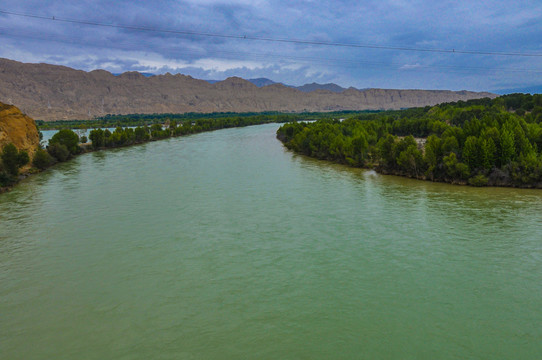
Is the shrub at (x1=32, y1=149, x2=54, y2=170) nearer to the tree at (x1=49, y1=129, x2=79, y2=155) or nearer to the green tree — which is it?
the tree at (x1=49, y1=129, x2=79, y2=155)

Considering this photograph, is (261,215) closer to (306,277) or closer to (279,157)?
(306,277)

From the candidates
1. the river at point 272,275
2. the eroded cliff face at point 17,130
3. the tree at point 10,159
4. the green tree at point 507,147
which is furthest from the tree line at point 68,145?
the green tree at point 507,147

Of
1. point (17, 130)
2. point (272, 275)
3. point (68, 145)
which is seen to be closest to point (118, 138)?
point (68, 145)

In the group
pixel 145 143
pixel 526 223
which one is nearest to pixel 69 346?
pixel 526 223

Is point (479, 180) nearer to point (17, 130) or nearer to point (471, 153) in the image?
point (471, 153)

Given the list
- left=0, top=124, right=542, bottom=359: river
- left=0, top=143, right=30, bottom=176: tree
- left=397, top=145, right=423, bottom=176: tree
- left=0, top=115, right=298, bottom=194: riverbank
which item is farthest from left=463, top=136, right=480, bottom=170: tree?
left=0, top=143, right=30, bottom=176: tree

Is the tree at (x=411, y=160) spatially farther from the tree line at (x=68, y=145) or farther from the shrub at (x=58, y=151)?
the shrub at (x=58, y=151)
